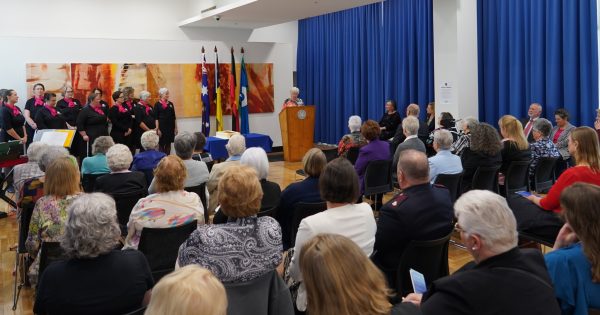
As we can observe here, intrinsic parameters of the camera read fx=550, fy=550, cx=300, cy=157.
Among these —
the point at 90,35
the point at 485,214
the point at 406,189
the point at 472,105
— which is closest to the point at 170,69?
the point at 90,35

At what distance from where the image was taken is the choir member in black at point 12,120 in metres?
9.12

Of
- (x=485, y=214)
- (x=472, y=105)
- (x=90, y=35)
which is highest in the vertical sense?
(x=90, y=35)

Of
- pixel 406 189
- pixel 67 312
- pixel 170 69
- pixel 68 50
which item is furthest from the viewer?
→ pixel 170 69

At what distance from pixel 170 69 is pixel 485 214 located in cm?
1075

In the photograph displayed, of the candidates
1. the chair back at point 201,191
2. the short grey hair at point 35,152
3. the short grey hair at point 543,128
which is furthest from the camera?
the short grey hair at point 543,128

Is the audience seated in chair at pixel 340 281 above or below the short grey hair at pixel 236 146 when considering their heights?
below

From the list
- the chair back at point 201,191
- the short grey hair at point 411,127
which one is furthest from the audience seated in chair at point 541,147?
the chair back at point 201,191

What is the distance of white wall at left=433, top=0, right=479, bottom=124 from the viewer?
349 inches

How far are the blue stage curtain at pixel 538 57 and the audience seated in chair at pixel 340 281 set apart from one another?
774 centimetres

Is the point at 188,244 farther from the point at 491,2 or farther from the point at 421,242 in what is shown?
the point at 491,2

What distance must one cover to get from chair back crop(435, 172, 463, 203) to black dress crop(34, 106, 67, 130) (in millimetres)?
6959

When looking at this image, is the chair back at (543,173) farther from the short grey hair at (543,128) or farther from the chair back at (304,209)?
the chair back at (304,209)

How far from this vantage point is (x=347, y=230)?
2.93 metres

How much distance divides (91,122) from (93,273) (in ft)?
24.4
